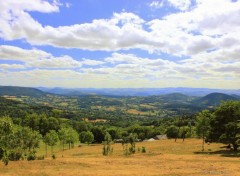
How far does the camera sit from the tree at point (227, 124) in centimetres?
5925

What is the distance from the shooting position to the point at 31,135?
7394 cm

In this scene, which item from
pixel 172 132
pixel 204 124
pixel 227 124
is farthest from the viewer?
pixel 172 132

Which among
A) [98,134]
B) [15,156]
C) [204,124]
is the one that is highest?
[204,124]

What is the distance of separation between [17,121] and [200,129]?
110822mm

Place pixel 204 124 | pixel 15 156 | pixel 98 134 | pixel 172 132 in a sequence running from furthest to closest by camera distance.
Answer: pixel 98 134
pixel 172 132
pixel 204 124
pixel 15 156

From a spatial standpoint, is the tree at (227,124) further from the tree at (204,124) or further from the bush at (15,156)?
the bush at (15,156)

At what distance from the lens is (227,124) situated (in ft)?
197

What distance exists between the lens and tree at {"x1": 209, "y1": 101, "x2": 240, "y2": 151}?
194 feet

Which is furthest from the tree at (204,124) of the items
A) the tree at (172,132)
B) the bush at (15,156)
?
the tree at (172,132)

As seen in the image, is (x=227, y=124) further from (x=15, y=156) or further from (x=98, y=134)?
(x=98, y=134)

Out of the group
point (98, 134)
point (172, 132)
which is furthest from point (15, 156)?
point (172, 132)

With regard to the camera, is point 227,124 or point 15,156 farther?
point 227,124

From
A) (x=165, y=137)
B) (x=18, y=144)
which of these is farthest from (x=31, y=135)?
(x=165, y=137)

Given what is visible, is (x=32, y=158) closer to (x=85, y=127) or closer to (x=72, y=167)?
(x=72, y=167)
